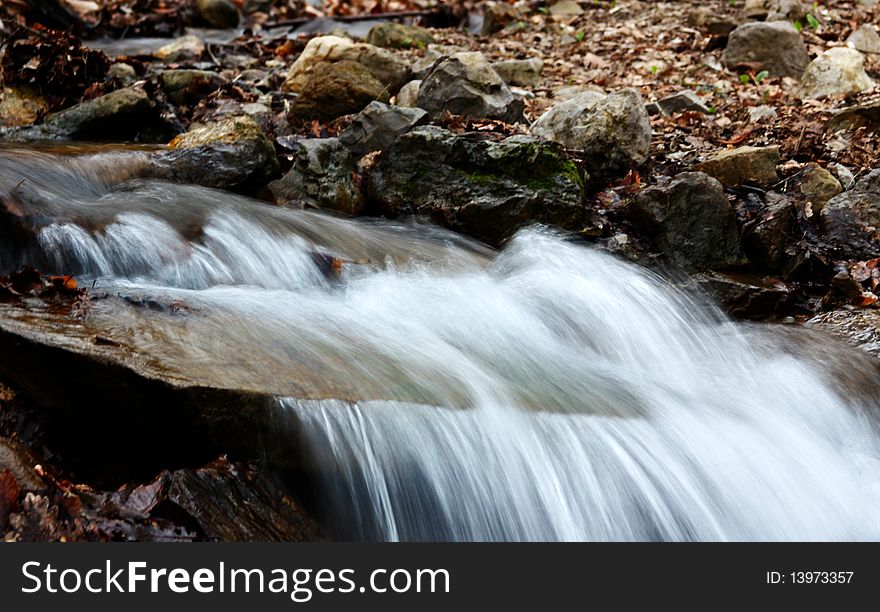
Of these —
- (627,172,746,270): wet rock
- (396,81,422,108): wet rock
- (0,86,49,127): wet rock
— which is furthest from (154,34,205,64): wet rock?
(627,172,746,270): wet rock

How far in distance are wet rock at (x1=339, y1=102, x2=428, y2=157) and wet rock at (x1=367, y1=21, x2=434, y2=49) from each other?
399 centimetres

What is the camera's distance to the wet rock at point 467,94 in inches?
271

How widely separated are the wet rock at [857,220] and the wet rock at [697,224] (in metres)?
0.70

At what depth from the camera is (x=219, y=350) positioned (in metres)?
3.20

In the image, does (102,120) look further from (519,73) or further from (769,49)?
(769,49)

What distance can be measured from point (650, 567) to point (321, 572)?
1.10m

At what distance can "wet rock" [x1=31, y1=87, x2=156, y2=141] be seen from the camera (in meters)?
6.32

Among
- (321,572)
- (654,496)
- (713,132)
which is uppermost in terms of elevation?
(713,132)

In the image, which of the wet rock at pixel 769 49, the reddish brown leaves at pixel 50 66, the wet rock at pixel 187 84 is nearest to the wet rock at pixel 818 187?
the wet rock at pixel 769 49

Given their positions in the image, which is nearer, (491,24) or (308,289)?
(308,289)

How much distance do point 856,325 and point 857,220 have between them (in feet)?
3.25

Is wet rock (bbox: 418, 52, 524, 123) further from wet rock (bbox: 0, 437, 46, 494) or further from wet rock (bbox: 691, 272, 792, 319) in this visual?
wet rock (bbox: 0, 437, 46, 494)

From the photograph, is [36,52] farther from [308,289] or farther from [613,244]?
[613,244]

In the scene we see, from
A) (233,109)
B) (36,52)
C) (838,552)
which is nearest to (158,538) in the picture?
(838,552)
